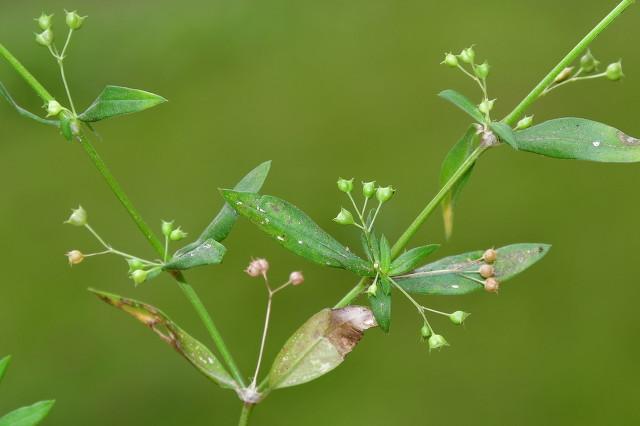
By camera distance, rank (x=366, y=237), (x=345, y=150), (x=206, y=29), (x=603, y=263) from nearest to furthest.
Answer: (x=366, y=237) → (x=603, y=263) → (x=345, y=150) → (x=206, y=29)

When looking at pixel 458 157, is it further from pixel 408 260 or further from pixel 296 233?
pixel 296 233

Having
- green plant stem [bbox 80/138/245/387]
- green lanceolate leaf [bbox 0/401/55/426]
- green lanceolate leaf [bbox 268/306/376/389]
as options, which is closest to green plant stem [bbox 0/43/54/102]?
green plant stem [bbox 80/138/245/387]

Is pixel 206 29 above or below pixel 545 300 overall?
above

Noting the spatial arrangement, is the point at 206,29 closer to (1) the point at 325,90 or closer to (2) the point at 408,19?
(1) the point at 325,90

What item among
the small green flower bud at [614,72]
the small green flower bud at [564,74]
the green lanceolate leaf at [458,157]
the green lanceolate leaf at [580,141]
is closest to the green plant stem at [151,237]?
the green lanceolate leaf at [458,157]

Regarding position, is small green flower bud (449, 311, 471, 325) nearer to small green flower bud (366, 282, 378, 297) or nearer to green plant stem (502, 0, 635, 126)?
small green flower bud (366, 282, 378, 297)

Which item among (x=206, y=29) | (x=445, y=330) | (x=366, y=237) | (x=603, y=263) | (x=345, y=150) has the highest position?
(x=206, y=29)

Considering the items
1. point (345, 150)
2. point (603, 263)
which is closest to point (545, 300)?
point (603, 263)
